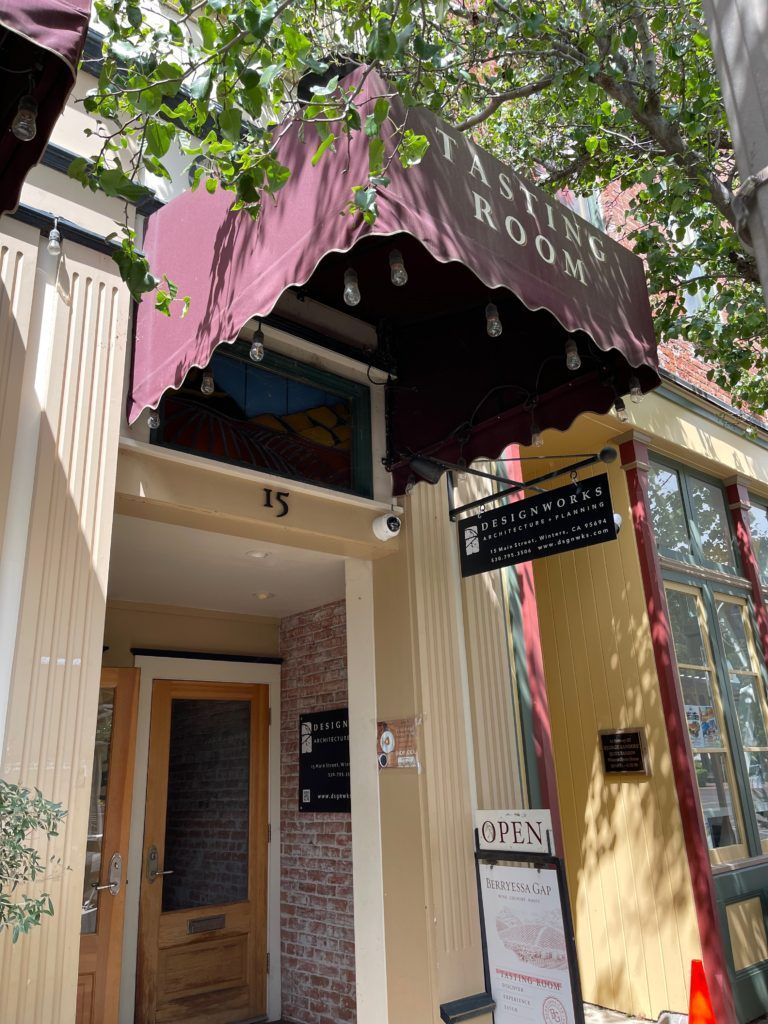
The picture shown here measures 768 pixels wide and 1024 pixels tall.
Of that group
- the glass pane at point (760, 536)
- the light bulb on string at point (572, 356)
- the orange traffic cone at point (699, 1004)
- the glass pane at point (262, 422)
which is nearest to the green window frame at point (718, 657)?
the glass pane at point (760, 536)

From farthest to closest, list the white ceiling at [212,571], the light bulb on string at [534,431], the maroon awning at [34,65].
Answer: the white ceiling at [212,571] < the light bulb on string at [534,431] < the maroon awning at [34,65]

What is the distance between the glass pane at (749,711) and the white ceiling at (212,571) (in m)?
3.55

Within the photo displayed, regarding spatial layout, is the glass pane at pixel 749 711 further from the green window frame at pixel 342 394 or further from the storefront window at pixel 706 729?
the green window frame at pixel 342 394

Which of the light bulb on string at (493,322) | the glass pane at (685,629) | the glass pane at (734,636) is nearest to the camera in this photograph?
the light bulb on string at (493,322)

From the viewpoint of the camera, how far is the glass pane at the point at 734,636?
22.5ft

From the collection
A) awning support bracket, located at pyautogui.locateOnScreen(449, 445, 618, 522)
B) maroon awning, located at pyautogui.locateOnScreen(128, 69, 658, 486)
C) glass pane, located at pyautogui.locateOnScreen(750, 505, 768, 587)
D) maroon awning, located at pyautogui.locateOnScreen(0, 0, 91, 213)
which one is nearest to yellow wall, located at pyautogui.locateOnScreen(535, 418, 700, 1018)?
awning support bracket, located at pyautogui.locateOnScreen(449, 445, 618, 522)

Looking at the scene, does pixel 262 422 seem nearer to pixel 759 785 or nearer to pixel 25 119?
pixel 25 119

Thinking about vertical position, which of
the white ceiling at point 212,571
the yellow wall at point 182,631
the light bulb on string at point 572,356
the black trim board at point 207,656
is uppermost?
the light bulb on string at point 572,356

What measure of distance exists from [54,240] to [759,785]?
654cm

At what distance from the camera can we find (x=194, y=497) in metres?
4.01

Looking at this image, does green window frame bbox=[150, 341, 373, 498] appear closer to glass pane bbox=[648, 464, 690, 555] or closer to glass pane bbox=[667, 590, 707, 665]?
glass pane bbox=[648, 464, 690, 555]

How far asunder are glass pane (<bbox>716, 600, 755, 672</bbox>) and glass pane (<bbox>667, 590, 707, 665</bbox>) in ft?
1.32

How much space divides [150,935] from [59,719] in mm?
3231

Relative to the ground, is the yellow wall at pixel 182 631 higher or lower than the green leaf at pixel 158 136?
lower
